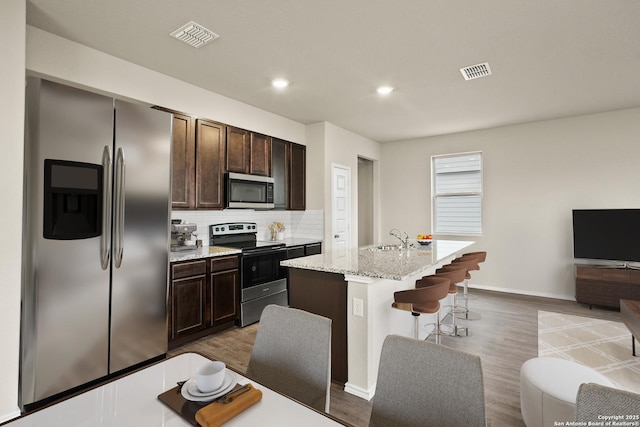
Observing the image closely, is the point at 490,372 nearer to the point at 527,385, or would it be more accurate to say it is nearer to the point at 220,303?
the point at 527,385

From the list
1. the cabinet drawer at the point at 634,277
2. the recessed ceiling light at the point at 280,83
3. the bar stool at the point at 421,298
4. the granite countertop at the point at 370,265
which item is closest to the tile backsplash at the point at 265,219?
the recessed ceiling light at the point at 280,83

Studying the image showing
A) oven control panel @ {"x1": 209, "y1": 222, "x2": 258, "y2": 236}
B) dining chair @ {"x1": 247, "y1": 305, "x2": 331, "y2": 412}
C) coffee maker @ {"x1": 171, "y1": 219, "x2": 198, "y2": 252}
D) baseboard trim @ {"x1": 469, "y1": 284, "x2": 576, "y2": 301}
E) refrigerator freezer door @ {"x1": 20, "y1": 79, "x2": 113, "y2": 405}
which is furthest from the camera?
baseboard trim @ {"x1": 469, "y1": 284, "x2": 576, "y2": 301}

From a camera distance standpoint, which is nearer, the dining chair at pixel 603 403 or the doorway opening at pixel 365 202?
the dining chair at pixel 603 403

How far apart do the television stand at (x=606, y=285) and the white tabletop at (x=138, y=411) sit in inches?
201

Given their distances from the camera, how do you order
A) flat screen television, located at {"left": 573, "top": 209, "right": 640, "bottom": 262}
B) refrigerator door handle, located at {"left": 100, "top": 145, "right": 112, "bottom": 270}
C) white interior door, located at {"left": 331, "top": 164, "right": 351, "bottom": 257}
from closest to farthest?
refrigerator door handle, located at {"left": 100, "top": 145, "right": 112, "bottom": 270} < flat screen television, located at {"left": 573, "top": 209, "right": 640, "bottom": 262} < white interior door, located at {"left": 331, "top": 164, "right": 351, "bottom": 257}

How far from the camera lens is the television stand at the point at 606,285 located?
422 cm

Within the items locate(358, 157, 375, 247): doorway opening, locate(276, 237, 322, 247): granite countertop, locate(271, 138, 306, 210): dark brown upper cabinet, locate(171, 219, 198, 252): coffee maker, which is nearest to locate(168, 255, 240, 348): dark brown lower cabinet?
locate(171, 219, 198, 252): coffee maker

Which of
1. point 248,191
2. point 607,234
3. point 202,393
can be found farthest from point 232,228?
point 607,234

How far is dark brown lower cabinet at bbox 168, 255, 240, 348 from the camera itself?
318cm

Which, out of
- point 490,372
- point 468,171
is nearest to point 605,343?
point 490,372

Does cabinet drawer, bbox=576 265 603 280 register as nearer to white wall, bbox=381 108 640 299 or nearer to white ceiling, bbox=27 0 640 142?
white wall, bbox=381 108 640 299

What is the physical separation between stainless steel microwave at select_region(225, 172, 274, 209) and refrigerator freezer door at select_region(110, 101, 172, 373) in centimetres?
114

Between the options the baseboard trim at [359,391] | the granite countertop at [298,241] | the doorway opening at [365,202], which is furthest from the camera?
the doorway opening at [365,202]

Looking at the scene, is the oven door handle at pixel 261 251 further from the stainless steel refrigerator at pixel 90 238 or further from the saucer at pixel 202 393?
the saucer at pixel 202 393
